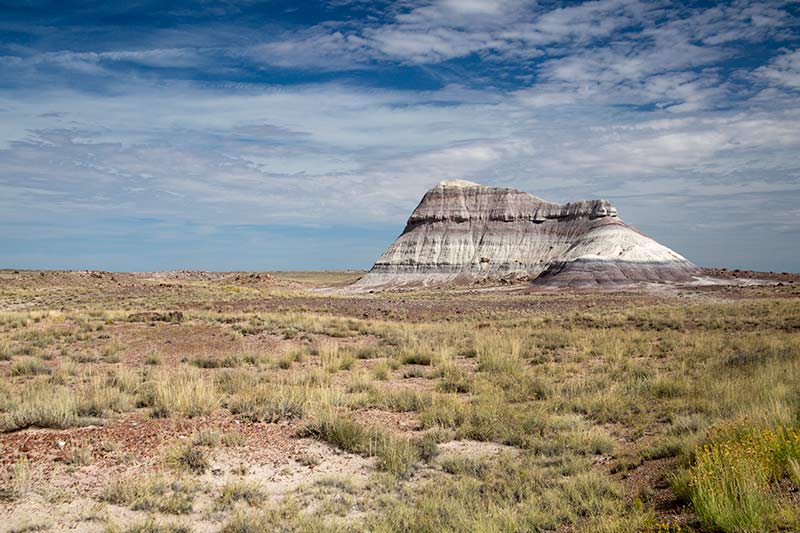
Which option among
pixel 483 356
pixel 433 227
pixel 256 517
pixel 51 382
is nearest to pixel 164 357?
pixel 51 382

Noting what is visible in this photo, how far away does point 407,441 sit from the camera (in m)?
Result: 7.57

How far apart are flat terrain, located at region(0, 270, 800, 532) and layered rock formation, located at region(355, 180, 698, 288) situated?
58418mm

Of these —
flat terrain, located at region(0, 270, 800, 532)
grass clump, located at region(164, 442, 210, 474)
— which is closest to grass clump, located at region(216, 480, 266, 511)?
flat terrain, located at region(0, 270, 800, 532)

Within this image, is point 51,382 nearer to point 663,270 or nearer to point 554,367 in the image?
point 554,367

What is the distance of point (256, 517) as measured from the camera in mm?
5371

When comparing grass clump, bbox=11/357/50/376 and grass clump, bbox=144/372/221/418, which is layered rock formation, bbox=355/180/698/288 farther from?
grass clump, bbox=144/372/221/418

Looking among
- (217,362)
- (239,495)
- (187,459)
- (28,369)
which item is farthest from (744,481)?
(28,369)

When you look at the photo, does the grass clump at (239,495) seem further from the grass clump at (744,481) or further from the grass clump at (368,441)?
the grass clump at (744,481)

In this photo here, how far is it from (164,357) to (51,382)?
3.86m

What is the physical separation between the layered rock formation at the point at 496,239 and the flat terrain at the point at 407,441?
58418 millimetres

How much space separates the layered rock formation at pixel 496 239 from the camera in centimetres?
7294

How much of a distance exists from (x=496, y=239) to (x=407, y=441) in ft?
262

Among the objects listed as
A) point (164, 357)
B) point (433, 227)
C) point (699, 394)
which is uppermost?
point (433, 227)

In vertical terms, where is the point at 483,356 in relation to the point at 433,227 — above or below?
below
